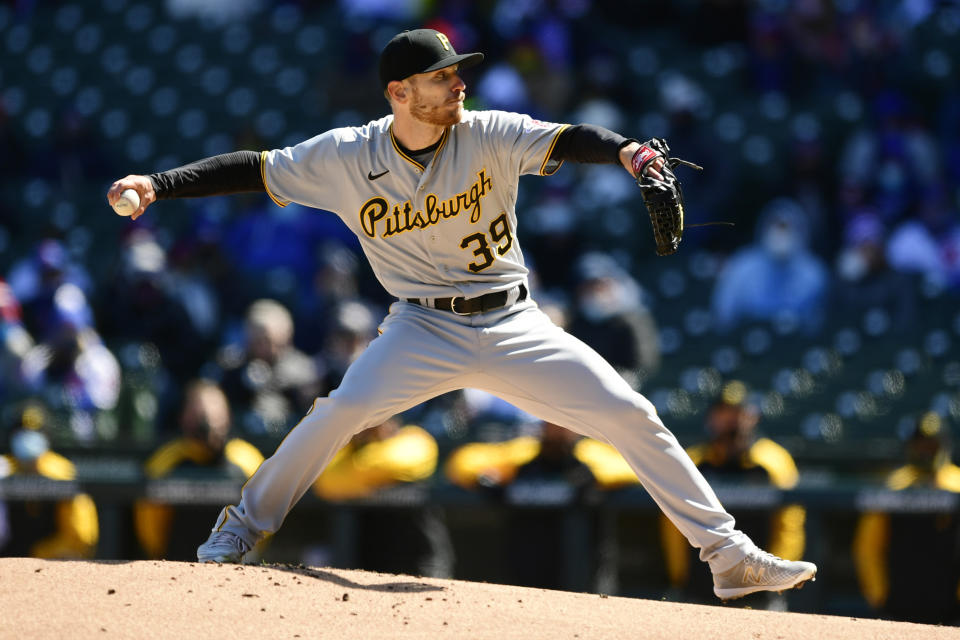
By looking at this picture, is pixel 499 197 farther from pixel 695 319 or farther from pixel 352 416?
pixel 695 319

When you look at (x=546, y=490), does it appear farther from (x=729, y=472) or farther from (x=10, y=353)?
(x=10, y=353)

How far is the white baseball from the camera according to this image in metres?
3.74

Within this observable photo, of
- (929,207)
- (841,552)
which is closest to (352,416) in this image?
(841,552)

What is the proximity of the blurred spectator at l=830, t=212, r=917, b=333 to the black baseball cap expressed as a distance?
538cm

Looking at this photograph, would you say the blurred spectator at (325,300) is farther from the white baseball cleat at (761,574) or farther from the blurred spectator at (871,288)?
the white baseball cleat at (761,574)

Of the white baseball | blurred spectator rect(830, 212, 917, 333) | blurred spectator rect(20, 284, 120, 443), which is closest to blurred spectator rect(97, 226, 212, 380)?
blurred spectator rect(20, 284, 120, 443)

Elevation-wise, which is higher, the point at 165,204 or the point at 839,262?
the point at 165,204

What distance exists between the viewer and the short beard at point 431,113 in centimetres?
390

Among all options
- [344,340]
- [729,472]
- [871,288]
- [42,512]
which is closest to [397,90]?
[729,472]

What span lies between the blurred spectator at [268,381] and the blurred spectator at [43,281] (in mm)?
1571

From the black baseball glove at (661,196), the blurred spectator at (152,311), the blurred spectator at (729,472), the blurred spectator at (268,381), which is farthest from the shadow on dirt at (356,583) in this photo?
the blurred spectator at (152,311)

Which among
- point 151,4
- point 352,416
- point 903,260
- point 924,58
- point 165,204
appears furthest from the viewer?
point 151,4

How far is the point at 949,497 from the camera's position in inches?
235

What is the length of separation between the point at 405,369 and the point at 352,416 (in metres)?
0.21
